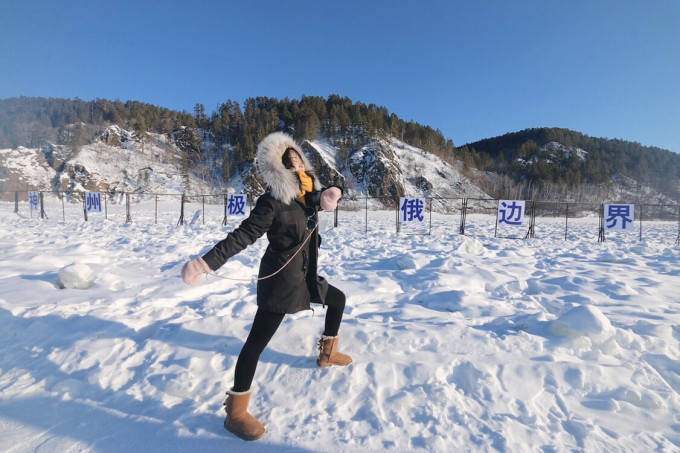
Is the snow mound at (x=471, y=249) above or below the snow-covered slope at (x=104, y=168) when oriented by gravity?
below

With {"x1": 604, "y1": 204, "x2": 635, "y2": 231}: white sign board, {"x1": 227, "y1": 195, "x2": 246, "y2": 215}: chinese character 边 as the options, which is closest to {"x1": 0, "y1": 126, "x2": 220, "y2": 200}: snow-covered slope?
{"x1": 227, "y1": 195, "x2": 246, "y2": 215}: chinese character 边

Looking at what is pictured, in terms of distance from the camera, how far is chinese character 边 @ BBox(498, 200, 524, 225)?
11406 millimetres

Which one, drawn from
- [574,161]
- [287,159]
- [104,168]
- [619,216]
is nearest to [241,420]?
[287,159]

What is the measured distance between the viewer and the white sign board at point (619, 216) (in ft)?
35.3

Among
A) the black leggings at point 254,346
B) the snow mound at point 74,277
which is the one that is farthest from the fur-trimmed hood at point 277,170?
the snow mound at point 74,277

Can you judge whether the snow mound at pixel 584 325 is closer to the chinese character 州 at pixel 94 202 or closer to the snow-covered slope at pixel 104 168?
the chinese character 州 at pixel 94 202

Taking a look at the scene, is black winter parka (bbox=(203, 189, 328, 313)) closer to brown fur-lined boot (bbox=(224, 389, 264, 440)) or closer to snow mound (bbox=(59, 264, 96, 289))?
brown fur-lined boot (bbox=(224, 389, 264, 440))

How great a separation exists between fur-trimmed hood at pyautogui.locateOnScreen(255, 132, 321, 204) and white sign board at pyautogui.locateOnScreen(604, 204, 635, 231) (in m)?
13.6

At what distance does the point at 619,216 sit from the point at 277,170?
14168 mm

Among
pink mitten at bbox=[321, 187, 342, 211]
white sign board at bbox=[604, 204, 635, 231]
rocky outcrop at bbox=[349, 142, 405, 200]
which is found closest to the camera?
pink mitten at bbox=[321, 187, 342, 211]

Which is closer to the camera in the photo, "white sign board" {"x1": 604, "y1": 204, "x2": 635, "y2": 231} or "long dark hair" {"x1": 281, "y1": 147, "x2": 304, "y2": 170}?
"long dark hair" {"x1": 281, "y1": 147, "x2": 304, "y2": 170}

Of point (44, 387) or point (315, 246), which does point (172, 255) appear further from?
point (315, 246)

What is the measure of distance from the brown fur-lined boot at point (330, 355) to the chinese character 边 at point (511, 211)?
11204 millimetres

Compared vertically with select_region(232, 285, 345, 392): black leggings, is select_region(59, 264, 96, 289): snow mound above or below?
below
